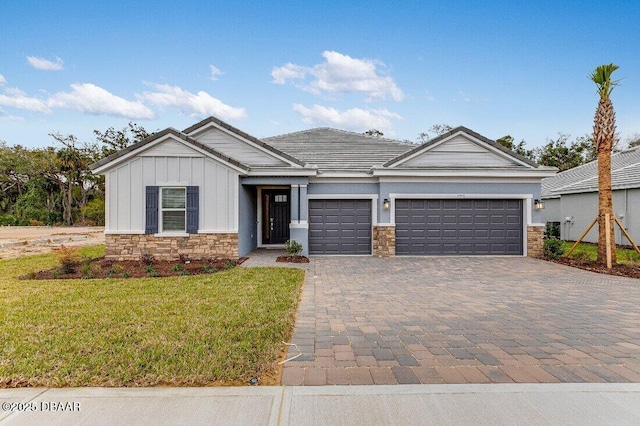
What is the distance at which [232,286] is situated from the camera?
699cm

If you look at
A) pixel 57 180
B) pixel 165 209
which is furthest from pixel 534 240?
pixel 57 180

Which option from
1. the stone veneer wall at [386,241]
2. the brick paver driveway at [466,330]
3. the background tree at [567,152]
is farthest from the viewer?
the background tree at [567,152]

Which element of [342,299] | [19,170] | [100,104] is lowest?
[342,299]

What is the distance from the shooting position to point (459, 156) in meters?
12.8

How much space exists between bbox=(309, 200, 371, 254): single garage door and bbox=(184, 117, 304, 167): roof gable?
2.06 m

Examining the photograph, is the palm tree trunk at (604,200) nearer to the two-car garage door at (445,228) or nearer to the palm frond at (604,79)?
the palm frond at (604,79)

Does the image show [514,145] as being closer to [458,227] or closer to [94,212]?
[458,227]

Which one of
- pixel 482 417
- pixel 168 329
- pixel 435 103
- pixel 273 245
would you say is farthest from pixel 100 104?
pixel 482 417

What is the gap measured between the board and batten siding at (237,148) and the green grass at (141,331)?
19.8ft

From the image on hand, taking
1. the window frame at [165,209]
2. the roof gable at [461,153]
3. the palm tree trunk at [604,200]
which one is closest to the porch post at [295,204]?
the window frame at [165,209]

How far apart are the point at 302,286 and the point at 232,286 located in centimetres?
151

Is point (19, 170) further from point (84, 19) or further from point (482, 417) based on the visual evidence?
point (482, 417)

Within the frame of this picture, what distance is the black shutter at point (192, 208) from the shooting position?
35.3 feet

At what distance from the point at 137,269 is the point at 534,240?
13453 mm
